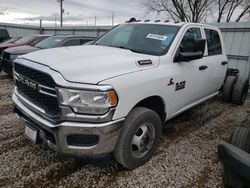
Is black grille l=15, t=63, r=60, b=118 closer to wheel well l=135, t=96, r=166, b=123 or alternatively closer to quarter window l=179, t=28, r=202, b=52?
wheel well l=135, t=96, r=166, b=123

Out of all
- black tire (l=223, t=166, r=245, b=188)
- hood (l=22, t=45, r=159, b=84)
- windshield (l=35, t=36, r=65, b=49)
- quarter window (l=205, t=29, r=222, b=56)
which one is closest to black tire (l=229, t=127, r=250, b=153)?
black tire (l=223, t=166, r=245, b=188)

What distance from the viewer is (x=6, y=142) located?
329 cm

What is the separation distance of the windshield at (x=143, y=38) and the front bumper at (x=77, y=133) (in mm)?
1366

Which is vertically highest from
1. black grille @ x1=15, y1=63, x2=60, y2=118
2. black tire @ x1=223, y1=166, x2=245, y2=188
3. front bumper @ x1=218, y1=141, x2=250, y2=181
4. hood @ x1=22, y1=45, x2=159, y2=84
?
hood @ x1=22, y1=45, x2=159, y2=84

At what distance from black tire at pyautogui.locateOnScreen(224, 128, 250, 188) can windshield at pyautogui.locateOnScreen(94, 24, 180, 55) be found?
4.68ft

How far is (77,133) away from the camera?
2.14m

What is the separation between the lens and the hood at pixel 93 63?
2.19 m

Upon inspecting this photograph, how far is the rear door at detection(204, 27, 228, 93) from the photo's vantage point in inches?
165

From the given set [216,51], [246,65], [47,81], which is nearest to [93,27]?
[246,65]

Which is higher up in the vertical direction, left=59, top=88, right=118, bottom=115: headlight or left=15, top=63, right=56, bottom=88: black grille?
left=15, top=63, right=56, bottom=88: black grille

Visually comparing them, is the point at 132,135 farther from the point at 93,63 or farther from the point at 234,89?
the point at 234,89

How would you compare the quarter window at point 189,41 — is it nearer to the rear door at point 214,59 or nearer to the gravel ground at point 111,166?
the rear door at point 214,59

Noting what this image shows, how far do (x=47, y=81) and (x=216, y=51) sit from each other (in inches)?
145

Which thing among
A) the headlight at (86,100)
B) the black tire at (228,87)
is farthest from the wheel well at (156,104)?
the black tire at (228,87)
